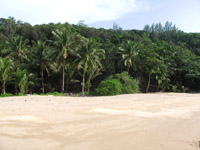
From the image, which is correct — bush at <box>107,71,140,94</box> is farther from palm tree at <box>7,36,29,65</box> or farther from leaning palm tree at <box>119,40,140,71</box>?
palm tree at <box>7,36,29,65</box>

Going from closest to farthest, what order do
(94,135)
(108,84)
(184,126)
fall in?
(94,135)
(184,126)
(108,84)

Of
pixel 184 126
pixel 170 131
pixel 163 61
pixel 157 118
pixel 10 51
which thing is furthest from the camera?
pixel 163 61

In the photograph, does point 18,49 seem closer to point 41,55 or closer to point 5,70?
point 41,55

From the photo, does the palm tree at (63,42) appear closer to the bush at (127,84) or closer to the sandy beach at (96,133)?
the bush at (127,84)

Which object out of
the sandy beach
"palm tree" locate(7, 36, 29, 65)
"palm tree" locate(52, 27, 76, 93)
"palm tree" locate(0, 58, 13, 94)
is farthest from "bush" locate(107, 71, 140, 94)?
"palm tree" locate(7, 36, 29, 65)

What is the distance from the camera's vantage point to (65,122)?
7.39 meters

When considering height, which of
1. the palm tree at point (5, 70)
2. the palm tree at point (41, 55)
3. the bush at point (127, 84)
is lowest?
the bush at point (127, 84)

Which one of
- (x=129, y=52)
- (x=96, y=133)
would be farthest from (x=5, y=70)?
(x=96, y=133)

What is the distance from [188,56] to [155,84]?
29.0 ft

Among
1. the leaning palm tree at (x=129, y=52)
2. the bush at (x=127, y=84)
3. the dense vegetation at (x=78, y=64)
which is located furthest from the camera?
the leaning palm tree at (x=129, y=52)

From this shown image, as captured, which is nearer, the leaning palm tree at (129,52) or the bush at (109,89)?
the bush at (109,89)

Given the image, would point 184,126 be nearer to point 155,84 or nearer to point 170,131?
point 170,131

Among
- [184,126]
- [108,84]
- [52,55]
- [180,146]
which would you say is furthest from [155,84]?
[180,146]

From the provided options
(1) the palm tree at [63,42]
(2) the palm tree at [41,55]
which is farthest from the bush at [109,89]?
(2) the palm tree at [41,55]
